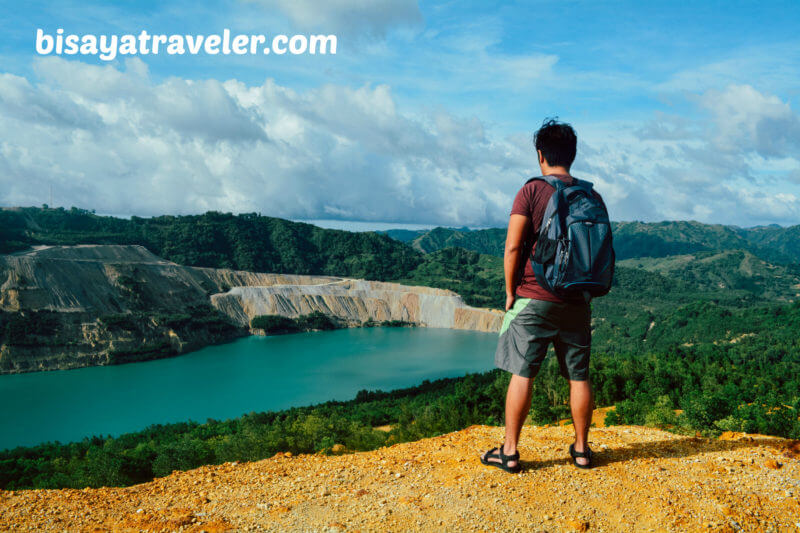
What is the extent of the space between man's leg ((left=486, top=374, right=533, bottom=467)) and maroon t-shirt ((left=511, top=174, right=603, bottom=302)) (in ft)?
1.95

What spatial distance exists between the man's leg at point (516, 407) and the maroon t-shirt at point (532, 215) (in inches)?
23.4

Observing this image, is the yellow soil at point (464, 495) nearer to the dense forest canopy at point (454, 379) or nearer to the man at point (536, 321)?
the man at point (536, 321)

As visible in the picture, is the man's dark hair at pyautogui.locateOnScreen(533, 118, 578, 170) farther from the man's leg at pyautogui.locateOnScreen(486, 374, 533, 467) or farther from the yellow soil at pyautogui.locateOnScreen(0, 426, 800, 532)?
the yellow soil at pyautogui.locateOnScreen(0, 426, 800, 532)

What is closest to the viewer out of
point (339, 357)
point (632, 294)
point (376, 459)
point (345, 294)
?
point (376, 459)

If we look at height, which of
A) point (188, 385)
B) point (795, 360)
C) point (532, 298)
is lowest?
Answer: point (188, 385)

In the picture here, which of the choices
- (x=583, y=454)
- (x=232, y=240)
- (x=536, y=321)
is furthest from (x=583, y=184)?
(x=232, y=240)

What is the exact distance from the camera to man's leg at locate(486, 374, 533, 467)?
3629mm

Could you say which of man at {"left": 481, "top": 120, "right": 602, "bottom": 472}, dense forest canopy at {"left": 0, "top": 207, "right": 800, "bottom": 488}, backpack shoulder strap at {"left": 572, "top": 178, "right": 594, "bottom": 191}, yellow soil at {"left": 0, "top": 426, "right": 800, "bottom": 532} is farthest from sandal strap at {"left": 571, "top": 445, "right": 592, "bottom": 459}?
dense forest canopy at {"left": 0, "top": 207, "right": 800, "bottom": 488}

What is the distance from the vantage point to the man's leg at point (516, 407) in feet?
11.9

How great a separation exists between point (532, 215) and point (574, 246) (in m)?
0.37

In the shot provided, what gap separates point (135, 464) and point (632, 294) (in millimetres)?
91643

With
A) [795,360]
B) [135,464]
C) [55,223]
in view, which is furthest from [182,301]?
[795,360]

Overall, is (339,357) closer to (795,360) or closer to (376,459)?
(795,360)

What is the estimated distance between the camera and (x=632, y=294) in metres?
92.0
